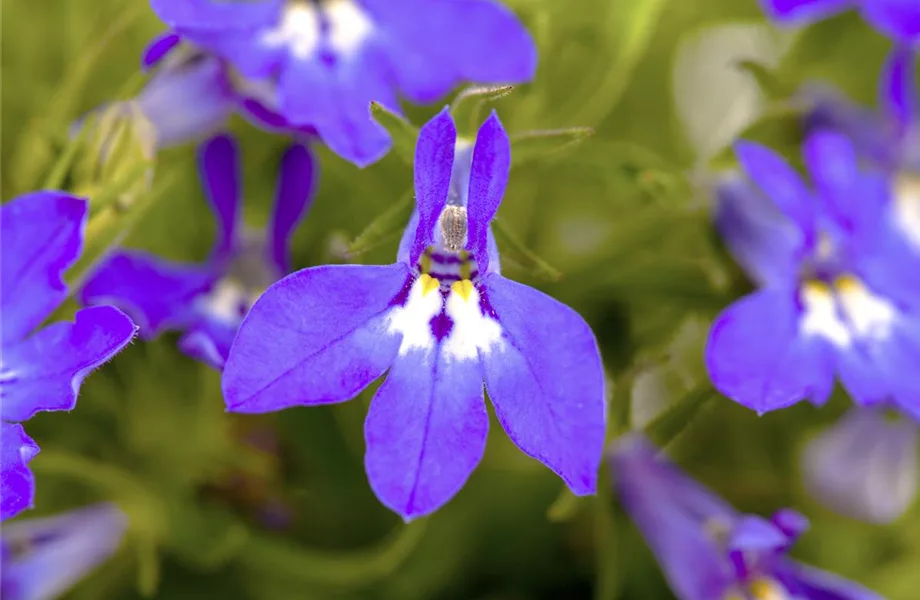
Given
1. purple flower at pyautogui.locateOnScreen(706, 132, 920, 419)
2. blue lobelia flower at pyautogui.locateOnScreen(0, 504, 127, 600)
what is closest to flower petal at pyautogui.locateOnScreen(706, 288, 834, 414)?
purple flower at pyautogui.locateOnScreen(706, 132, 920, 419)

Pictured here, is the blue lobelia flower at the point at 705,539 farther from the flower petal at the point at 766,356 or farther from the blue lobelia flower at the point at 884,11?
the blue lobelia flower at the point at 884,11

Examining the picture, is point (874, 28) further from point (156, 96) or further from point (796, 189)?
point (156, 96)

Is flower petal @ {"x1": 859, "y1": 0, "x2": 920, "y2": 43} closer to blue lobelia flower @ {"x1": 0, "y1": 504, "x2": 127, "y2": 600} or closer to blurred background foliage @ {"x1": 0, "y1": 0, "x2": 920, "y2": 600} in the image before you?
blurred background foliage @ {"x1": 0, "y1": 0, "x2": 920, "y2": 600}

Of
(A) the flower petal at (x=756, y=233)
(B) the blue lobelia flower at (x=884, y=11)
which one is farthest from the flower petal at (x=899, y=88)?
(A) the flower petal at (x=756, y=233)

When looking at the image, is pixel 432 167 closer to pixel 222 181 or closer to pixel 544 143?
pixel 544 143

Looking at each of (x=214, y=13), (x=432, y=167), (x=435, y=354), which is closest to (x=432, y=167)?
(x=432, y=167)

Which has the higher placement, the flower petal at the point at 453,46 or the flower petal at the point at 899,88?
the flower petal at the point at 453,46
